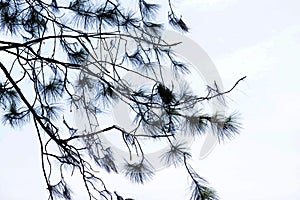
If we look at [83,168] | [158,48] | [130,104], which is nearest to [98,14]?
[158,48]

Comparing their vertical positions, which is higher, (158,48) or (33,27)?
(33,27)

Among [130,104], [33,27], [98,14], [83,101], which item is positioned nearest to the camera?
[130,104]

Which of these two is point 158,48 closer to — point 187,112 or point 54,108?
point 187,112

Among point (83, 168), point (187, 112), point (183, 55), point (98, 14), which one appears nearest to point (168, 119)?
point (187, 112)

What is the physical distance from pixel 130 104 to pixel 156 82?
19 cm

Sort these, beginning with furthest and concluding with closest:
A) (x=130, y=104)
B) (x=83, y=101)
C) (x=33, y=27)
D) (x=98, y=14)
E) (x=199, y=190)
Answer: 1. (x=33, y=27)
2. (x=98, y=14)
3. (x=83, y=101)
4. (x=130, y=104)
5. (x=199, y=190)

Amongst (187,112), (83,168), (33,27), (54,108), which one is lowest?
(187,112)

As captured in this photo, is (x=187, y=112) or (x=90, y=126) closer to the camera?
(x=187, y=112)

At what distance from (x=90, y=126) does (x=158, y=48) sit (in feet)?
1.54

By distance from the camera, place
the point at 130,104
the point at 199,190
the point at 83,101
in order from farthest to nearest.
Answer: the point at 83,101, the point at 130,104, the point at 199,190

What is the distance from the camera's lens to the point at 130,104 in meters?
2.08

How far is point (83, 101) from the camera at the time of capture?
88.2 inches

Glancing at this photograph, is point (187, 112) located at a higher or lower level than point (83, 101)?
lower

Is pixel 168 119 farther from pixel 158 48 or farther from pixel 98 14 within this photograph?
pixel 98 14
